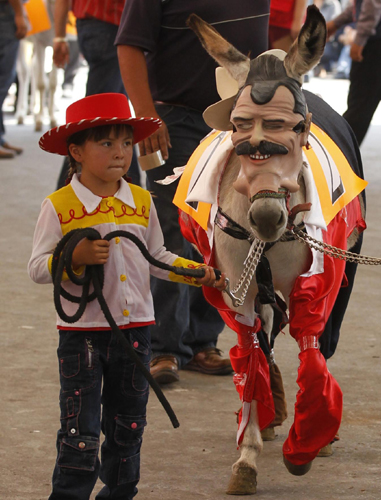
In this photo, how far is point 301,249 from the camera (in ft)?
10.5

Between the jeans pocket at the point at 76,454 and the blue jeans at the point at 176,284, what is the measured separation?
5.68ft

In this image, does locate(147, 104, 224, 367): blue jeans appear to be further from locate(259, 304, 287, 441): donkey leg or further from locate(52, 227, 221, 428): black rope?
locate(52, 227, 221, 428): black rope

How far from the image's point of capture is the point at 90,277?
2676 mm

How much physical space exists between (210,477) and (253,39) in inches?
77.9

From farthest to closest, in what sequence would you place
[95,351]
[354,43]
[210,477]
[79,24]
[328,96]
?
1. [328,96]
2. [354,43]
3. [79,24]
4. [210,477]
5. [95,351]

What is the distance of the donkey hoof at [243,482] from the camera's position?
10.7 ft

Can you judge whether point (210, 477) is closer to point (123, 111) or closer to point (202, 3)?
point (123, 111)

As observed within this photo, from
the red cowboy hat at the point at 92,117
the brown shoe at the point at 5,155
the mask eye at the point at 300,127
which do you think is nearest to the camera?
the red cowboy hat at the point at 92,117

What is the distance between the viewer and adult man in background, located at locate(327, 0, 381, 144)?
785 centimetres

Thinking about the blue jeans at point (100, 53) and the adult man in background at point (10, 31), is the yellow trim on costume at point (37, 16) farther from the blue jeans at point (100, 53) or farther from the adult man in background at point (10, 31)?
the blue jeans at point (100, 53)

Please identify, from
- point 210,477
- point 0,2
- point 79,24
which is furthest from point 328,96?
point 210,477

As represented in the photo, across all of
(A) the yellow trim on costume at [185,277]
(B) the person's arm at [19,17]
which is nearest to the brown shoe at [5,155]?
(B) the person's arm at [19,17]

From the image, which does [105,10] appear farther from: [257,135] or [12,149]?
[12,149]

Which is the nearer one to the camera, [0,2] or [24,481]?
[24,481]
